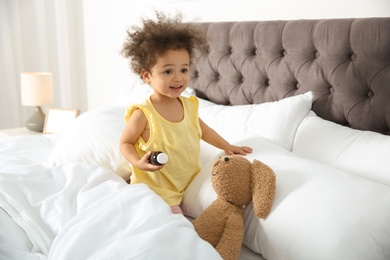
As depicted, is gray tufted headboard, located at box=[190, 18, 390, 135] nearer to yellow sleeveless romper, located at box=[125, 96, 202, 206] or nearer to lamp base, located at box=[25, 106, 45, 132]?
yellow sleeveless romper, located at box=[125, 96, 202, 206]

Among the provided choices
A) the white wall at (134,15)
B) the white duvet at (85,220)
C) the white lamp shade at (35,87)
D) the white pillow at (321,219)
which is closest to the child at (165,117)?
the white duvet at (85,220)

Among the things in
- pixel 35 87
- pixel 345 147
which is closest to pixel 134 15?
pixel 35 87

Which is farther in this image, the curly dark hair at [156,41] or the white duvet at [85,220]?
the curly dark hair at [156,41]

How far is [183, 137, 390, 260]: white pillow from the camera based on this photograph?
3.75 ft

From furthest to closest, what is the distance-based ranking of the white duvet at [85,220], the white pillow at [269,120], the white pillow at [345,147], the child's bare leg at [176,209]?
1. the white pillow at [269,120]
2. the child's bare leg at [176,209]
3. the white pillow at [345,147]
4. the white duvet at [85,220]

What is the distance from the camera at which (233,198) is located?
137 centimetres

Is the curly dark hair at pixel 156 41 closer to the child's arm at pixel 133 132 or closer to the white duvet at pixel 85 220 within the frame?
the child's arm at pixel 133 132

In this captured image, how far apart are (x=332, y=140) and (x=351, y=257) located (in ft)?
1.87

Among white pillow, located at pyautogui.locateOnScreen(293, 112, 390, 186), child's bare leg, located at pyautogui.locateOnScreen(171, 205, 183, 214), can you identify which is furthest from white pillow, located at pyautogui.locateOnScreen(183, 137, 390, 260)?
child's bare leg, located at pyautogui.locateOnScreen(171, 205, 183, 214)

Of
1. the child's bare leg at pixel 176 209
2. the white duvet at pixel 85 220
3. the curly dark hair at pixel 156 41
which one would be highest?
the curly dark hair at pixel 156 41

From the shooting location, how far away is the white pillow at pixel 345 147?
143 cm

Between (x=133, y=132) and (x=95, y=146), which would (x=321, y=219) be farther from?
(x=95, y=146)

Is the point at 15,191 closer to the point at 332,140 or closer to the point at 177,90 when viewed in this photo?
the point at 177,90

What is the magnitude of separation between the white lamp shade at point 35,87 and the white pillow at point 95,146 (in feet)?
4.15
